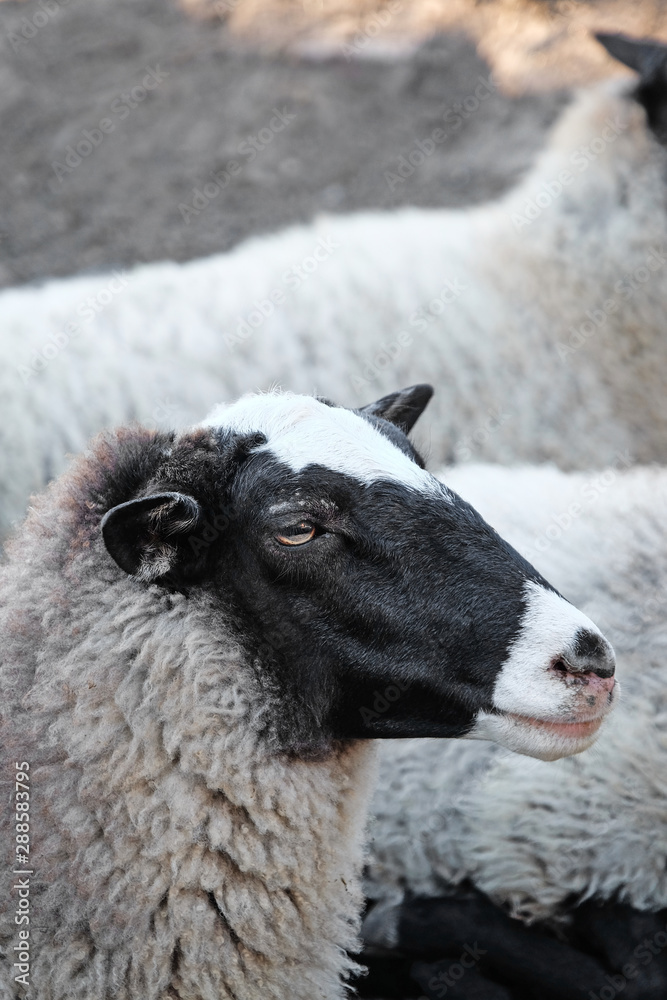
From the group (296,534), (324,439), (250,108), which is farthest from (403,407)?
(250,108)

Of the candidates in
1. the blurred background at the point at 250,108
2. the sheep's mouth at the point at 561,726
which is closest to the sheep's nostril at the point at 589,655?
the sheep's mouth at the point at 561,726

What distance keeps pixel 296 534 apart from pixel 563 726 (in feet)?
2.35

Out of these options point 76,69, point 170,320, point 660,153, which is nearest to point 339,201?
point 76,69

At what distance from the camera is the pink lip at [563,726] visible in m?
2.08

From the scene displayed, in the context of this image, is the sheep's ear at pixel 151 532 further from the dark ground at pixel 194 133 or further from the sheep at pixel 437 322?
the dark ground at pixel 194 133

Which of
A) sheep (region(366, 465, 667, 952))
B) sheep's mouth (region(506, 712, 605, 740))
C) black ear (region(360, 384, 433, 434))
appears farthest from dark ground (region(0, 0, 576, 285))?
sheep's mouth (region(506, 712, 605, 740))

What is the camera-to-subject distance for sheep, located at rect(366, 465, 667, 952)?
2.66 meters

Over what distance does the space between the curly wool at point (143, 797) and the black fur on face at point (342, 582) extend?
10 centimetres

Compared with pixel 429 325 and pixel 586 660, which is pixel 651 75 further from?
pixel 586 660

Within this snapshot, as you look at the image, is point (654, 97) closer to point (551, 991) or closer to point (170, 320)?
point (170, 320)

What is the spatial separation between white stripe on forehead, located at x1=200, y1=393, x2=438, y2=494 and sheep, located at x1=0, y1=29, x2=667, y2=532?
5.63 ft

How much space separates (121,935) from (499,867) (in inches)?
46.3

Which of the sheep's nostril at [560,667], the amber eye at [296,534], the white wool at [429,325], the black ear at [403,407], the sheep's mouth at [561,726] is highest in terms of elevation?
the sheep's nostril at [560,667]

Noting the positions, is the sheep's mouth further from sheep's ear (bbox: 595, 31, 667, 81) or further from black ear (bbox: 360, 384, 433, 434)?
sheep's ear (bbox: 595, 31, 667, 81)
